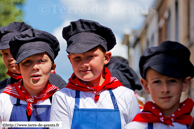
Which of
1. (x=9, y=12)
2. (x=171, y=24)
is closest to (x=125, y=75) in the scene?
(x=171, y=24)

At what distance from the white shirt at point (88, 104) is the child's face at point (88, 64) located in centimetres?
17

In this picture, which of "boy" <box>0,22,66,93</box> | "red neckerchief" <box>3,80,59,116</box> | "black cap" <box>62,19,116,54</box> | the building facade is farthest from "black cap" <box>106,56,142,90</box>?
the building facade

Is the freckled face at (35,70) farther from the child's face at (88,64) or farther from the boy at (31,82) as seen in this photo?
the child's face at (88,64)

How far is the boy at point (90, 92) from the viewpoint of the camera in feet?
8.24

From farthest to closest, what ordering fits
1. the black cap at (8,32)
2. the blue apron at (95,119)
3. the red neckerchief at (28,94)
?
1. the black cap at (8,32)
2. the red neckerchief at (28,94)
3. the blue apron at (95,119)

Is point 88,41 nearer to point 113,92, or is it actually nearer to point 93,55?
point 93,55

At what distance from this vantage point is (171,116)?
7.54 ft

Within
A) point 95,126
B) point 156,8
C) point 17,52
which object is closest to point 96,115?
point 95,126

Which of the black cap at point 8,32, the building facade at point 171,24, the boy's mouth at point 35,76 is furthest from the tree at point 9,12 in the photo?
the boy's mouth at point 35,76

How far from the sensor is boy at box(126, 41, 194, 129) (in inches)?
90.3

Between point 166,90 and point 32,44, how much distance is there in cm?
134

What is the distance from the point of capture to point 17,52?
2.88 m

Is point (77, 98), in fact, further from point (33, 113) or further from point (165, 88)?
point (165, 88)

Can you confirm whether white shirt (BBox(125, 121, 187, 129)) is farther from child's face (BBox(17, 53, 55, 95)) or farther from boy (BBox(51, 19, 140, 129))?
child's face (BBox(17, 53, 55, 95))
